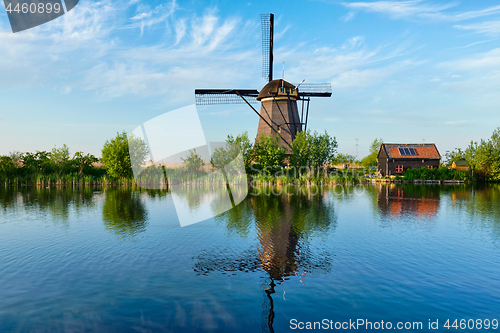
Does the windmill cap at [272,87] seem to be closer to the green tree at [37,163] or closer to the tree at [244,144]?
the tree at [244,144]

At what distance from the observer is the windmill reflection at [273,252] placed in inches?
327

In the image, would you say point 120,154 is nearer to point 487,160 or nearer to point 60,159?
point 60,159

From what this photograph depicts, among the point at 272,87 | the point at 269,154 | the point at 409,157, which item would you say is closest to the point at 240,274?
the point at 269,154

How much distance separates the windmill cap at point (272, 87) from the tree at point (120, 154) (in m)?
17.5

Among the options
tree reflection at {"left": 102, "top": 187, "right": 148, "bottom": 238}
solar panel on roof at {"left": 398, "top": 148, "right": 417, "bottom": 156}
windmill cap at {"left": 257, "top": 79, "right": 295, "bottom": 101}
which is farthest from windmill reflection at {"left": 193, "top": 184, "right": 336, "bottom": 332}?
solar panel on roof at {"left": 398, "top": 148, "right": 417, "bottom": 156}

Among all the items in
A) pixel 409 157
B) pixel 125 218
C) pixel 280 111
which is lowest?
pixel 125 218

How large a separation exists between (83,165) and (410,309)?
46803mm

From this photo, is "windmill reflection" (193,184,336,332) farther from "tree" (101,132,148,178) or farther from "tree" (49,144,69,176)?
"tree" (49,144,69,176)

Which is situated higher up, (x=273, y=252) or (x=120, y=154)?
(x=120, y=154)

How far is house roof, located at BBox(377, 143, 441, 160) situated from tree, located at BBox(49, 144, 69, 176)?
160 feet

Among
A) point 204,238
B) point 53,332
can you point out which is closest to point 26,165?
point 204,238

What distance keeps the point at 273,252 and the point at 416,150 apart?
5135cm

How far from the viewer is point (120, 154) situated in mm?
41500

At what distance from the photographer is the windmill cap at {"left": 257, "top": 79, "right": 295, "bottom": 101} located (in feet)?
136
